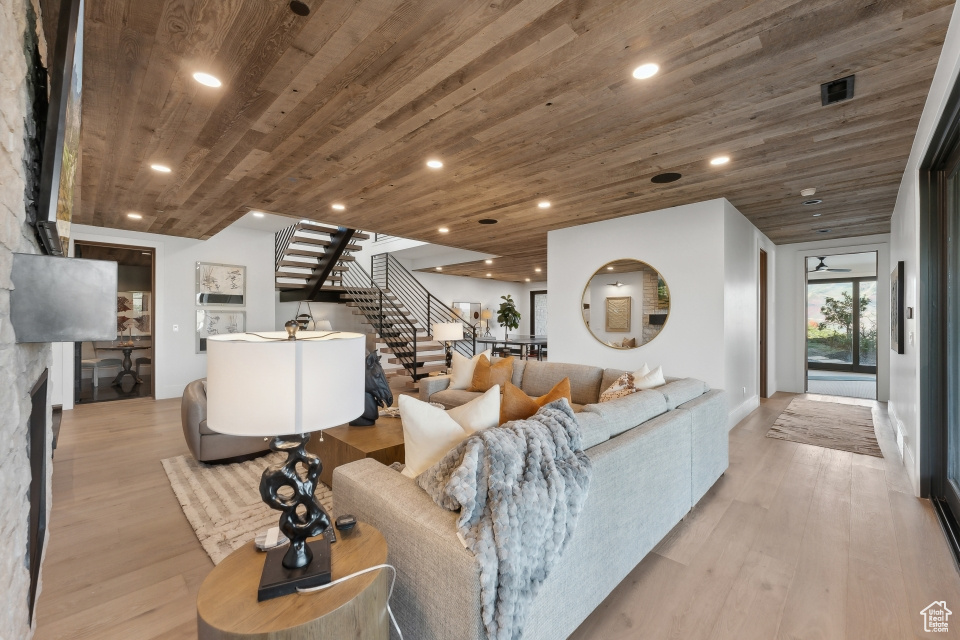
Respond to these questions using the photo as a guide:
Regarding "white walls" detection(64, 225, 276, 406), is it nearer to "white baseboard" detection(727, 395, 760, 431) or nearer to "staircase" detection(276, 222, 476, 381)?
"staircase" detection(276, 222, 476, 381)

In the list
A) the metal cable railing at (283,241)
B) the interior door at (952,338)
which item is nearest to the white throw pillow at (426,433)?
the interior door at (952,338)

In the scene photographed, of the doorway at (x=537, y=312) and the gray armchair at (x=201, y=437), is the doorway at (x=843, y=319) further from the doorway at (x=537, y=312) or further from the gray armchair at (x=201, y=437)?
the gray armchair at (x=201, y=437)

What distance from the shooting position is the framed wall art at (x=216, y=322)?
20.5 feet

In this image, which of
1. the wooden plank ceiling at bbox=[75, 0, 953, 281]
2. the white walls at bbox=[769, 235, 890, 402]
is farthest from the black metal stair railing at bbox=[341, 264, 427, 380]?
the white walls at bbox=[769, 235, 890, 402]

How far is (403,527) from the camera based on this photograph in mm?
1394

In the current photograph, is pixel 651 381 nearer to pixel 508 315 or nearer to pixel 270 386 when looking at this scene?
pixel 270 386

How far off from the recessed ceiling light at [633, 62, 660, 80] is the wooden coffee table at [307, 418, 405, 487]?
2.56m

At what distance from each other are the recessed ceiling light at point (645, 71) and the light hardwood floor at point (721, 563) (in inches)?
96.0

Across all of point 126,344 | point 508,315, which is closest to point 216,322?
point 126,344

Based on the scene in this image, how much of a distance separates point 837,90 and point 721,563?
2512 mm

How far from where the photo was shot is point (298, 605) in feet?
3.42

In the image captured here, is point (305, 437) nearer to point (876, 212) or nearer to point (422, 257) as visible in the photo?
point (876, 212)

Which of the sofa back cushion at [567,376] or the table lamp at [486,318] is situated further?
the table lamp at [486,318]

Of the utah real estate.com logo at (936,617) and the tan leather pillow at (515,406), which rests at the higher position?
the tan leather pillow at (515,406)
